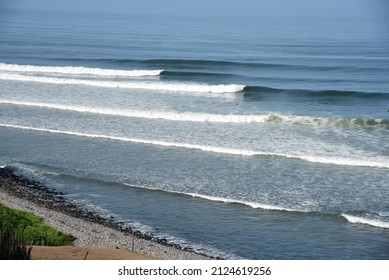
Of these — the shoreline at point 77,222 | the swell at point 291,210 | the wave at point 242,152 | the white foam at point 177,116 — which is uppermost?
the white foam at point 177,116

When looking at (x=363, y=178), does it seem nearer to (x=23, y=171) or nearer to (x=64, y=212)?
(x=64, y=212)

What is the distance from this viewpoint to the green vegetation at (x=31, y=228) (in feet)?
41.4

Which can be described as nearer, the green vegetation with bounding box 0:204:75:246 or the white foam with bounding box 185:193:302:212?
the green vegetation with bounding box 0:204:75:246

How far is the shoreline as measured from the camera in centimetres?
1323

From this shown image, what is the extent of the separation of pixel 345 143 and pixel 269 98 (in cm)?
1011

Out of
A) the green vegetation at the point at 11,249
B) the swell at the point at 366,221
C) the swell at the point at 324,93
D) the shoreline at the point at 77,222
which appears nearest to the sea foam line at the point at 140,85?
the swell at the point at 324,93

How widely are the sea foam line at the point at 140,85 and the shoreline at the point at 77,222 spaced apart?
1795cm

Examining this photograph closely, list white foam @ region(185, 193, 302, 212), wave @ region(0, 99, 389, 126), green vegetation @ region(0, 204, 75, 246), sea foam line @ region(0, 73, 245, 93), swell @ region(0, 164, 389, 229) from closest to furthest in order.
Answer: green vegetation @ region(0, 204, 75, 246)
swell @ region(0, 164, 389, 229)
white foam @ region(185, 193, 302, 212)
wave @ region(0, 99, 389, 126)
sea foam line @ region(0, 73, 245, 93)

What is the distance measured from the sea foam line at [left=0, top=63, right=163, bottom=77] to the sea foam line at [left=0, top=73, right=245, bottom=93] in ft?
10.6

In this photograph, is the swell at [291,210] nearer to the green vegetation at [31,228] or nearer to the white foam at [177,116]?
the green vegetation at [31,228]

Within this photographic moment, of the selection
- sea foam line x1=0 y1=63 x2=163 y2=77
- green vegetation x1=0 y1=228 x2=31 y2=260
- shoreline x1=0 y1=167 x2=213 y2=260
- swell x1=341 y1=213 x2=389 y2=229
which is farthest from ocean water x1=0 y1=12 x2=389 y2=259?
green vegetation x1=0 y1=228 x2=31 y2=260

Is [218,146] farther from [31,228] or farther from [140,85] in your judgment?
[140,85]

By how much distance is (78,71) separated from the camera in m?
42.4

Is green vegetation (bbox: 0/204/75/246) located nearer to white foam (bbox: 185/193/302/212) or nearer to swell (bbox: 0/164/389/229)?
swell (bbox: 0/164/389/229)
